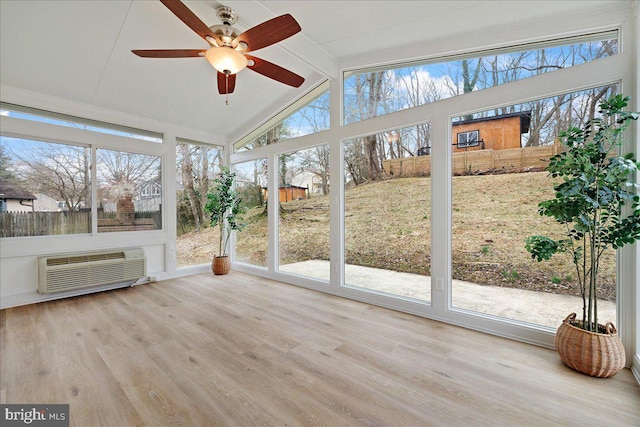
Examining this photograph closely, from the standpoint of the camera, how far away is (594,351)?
1.88 metres

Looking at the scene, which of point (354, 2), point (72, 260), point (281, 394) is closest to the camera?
point (281, 394)

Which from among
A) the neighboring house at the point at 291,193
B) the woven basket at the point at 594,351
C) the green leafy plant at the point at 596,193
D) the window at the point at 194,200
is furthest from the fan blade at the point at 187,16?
the woven basket at the point at 594,351

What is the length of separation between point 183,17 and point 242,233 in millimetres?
3934

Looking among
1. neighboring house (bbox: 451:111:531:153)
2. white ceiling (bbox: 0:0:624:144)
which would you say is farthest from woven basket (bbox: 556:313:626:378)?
white ceiling (bbox: 0:0:624:144)

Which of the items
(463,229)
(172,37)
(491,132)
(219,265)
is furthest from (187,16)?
(219,265)

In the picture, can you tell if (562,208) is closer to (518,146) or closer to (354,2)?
(518,146)

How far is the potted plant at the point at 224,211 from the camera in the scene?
195 inches

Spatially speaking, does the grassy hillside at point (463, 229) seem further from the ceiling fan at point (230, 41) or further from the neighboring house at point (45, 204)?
the neighboring house at point (45, 204)

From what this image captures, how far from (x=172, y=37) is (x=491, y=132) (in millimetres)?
3484

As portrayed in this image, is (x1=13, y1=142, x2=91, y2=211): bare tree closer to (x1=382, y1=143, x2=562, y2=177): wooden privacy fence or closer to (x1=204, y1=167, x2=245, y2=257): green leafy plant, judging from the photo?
(x1=204, y1=167, x2=245, y2=257): green leafy plant

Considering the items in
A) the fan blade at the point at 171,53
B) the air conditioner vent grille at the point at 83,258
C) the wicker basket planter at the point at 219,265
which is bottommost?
the wicker basket planter at the point at 219,265

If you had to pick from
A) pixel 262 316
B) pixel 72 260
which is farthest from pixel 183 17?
pixel 72 260

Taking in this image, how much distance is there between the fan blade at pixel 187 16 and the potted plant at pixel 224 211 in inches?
126

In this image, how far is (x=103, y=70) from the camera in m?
3.25
